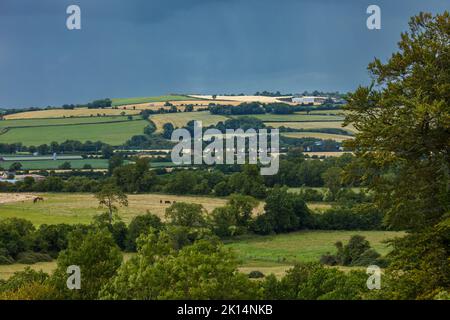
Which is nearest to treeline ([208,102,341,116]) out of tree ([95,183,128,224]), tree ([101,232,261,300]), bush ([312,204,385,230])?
tree ([95,183,128,224])

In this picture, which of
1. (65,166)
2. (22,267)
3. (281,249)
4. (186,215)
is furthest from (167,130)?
(22,267)

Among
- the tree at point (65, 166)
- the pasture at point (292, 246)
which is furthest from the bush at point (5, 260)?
the tree at point (65, 166)

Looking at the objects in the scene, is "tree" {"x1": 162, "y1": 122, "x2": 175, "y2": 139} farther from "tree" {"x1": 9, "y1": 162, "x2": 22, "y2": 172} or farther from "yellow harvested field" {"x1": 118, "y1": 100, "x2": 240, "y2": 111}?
"tree" {"x1": 9, "y1": 162, "x2": 22, "y2": 172}

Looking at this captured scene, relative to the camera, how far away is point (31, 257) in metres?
65.4

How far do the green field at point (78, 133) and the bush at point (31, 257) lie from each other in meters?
78.1

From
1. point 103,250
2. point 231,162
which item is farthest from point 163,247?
point 231,162

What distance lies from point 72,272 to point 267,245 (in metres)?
39.3

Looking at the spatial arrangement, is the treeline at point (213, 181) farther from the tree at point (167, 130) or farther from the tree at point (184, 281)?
the tree at point (184, 281)

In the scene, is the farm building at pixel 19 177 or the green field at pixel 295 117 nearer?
the farm building at pixel 19 177

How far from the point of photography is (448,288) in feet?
82.9

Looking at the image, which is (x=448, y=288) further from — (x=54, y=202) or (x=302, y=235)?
(x=54, y=202)

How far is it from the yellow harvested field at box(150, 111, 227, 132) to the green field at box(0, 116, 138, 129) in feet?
23.4

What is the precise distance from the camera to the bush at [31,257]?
64.7 m

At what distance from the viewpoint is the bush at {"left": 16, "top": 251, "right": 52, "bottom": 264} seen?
64.7 metres
